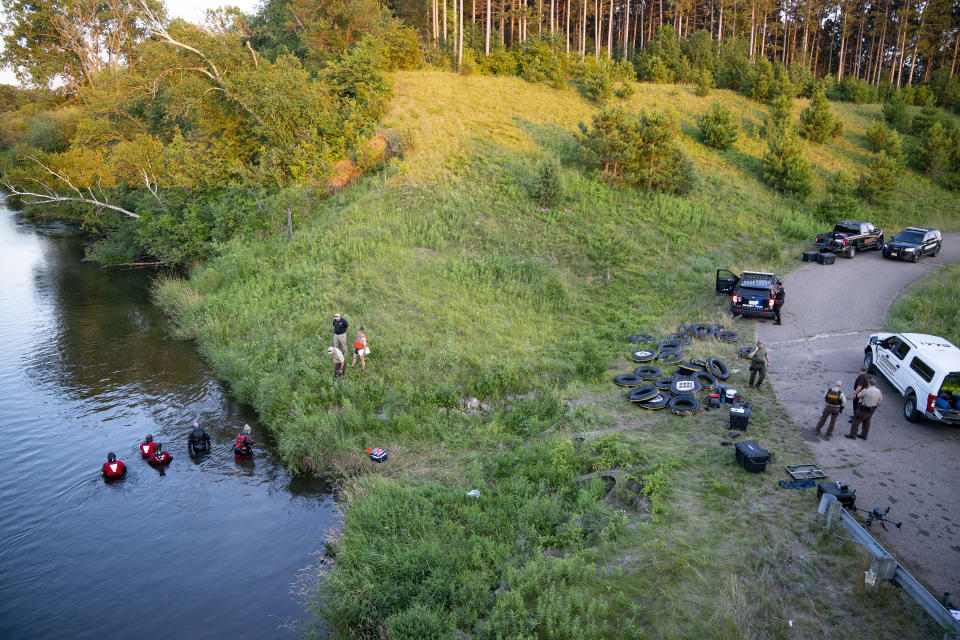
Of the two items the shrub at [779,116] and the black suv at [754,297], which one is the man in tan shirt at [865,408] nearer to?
the black suv at [754,297]

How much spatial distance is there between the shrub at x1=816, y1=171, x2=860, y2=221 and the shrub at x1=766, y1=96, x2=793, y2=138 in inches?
413

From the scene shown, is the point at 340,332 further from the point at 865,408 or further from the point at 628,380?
the point at 865,408

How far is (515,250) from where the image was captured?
2594 cm

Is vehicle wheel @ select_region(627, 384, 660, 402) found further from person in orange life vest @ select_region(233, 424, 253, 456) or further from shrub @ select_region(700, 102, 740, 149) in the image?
shrub @ select_region(700, 102, 740, 149)

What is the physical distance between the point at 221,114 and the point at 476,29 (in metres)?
31.7

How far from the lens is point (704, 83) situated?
47.5m

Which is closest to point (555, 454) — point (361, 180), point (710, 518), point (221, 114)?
point (710, 518)

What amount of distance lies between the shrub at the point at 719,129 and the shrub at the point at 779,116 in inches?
176

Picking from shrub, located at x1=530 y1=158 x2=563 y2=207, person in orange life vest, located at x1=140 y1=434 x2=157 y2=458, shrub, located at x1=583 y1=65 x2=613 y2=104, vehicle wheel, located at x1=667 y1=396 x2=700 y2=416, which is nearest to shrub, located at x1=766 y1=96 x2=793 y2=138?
shrub, located at x1=583 y1=65 x2=613 y2=104

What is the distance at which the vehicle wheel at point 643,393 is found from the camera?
14750 mm

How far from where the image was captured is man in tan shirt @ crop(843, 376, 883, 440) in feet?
38.7

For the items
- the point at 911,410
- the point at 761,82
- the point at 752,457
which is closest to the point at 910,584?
the point at 752,457

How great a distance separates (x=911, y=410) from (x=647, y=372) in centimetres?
664

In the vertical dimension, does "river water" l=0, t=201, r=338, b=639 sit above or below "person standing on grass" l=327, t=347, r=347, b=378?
below
